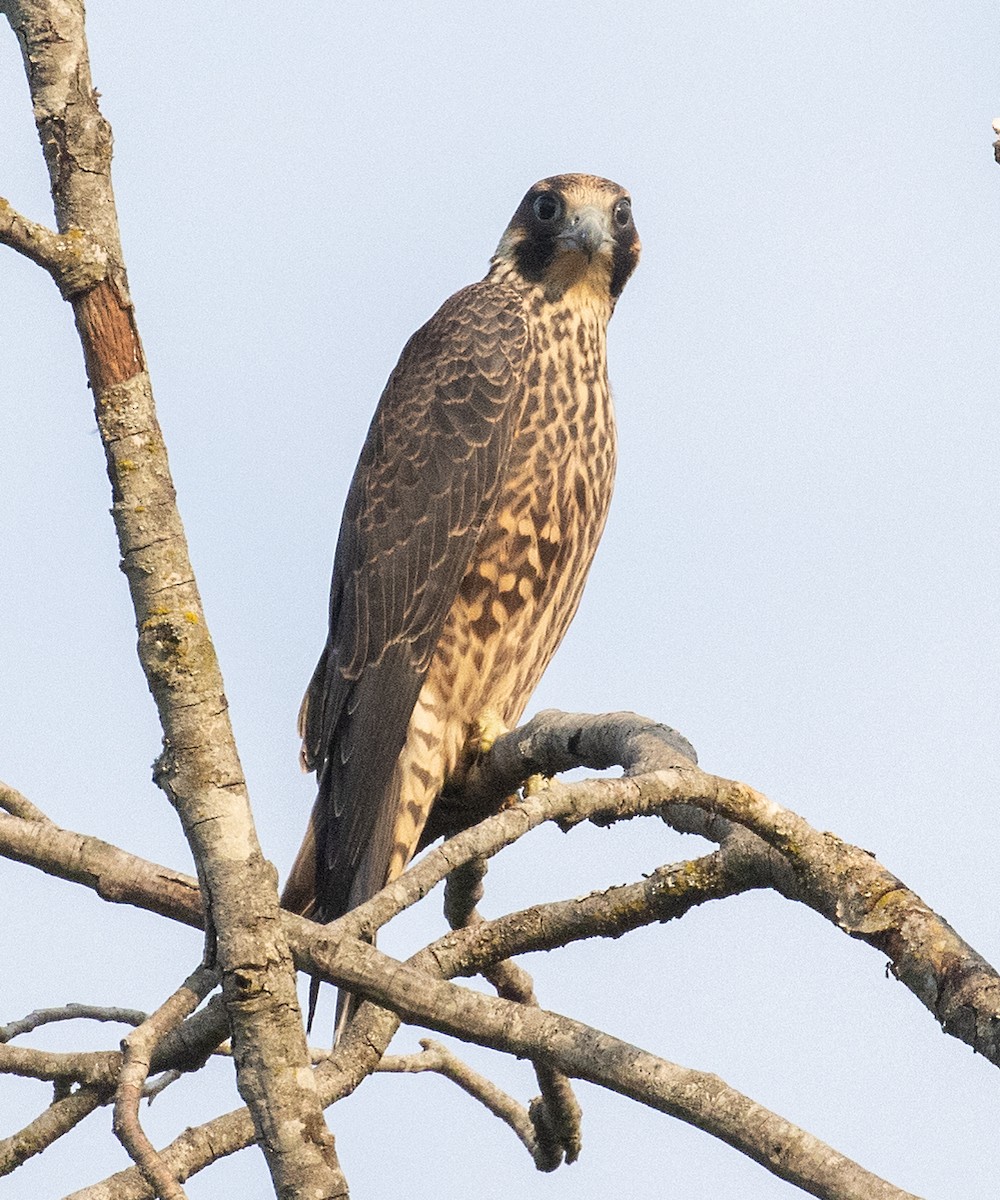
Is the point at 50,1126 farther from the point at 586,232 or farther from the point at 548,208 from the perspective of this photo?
the point at 548,208

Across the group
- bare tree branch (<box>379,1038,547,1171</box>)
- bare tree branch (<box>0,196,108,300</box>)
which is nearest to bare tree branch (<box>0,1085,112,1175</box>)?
bare tree branch (<box>379,1038,547,1171</box>)

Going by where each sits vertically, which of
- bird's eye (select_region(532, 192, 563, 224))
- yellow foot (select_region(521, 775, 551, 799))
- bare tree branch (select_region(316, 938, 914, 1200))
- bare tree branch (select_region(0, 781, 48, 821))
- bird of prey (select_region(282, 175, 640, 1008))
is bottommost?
bare tree branch (select_region(316, 938, 914, 1200))

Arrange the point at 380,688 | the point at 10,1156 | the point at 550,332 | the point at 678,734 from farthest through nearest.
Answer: the point at 550,332, the point at 380,688, the point at 678,734, the point at 10,1156

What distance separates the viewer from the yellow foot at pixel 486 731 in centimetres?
446

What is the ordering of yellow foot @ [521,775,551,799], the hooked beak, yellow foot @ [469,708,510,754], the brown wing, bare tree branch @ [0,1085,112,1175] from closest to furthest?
bare tree branch @ [0,1085,112,1175]
yellow foot @ [521,775,551,799]
the brown wing
yellow foot @ [469,708,510,754]
the hooked beak

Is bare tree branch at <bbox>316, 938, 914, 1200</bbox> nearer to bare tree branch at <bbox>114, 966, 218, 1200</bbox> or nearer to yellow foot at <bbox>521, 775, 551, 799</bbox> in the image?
bare tree branch at <bbox>114, 966, 218, 1200</bbox>

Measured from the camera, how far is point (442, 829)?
4570 mm

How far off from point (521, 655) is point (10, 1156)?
2.22 m

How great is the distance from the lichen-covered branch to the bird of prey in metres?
1.97

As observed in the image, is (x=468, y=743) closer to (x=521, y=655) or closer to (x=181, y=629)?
(x=521, y=655)

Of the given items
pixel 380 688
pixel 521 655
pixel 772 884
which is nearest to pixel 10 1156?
pixel 772 884

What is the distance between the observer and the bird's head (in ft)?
15.4

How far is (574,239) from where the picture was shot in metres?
4.69

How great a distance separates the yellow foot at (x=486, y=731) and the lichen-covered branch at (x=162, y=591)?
88.7 inches
